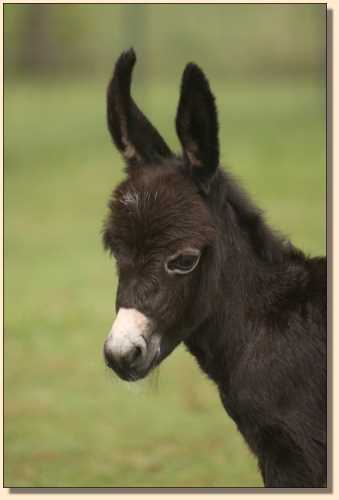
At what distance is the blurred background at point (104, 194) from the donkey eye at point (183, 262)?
60cm

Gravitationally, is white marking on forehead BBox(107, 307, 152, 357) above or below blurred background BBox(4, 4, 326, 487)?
below

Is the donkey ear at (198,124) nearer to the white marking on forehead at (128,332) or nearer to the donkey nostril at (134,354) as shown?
the white marking on forehead at (128,332)

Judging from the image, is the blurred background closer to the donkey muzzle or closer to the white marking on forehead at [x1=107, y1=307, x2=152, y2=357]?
the donkey muzzle

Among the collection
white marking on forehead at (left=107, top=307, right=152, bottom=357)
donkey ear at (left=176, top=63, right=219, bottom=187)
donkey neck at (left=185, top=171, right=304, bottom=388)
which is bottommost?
white marking on forehead at (left=107, top=307, right=152, bottom=357)

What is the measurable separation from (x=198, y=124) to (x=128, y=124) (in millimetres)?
393

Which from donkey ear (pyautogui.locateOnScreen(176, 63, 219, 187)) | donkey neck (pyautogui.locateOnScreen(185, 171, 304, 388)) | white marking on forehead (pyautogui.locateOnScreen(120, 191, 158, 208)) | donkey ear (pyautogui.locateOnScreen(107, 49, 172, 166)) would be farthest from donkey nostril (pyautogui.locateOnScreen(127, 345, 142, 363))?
donkey ear (pyautogui.locateOnScreen(107, 49, 172, 166))

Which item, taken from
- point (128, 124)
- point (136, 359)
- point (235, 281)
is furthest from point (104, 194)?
point (136, 359)

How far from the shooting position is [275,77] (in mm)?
28141

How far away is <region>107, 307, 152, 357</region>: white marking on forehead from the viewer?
3.63 m

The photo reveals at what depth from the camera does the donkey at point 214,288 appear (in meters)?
3.89

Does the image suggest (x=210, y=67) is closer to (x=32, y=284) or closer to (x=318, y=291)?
(x=32, y=284)

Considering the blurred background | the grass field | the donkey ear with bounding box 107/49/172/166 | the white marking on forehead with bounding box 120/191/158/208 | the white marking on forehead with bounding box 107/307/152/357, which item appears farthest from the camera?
the blurred background

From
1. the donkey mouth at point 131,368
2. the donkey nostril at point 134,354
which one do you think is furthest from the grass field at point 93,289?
the donkey nostril at point 134,354

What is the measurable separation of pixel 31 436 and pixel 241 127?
58.5 feet
